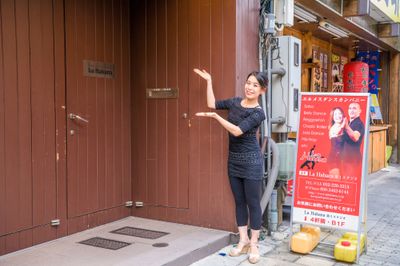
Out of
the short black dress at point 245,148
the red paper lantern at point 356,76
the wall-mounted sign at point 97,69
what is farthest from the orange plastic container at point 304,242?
the red paper lantern at point 356,76

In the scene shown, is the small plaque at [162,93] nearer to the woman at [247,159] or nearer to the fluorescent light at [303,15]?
the woman at [247,159]

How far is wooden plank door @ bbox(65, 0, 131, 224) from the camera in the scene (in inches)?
190

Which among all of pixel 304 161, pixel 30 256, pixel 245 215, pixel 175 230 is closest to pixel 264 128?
pixel 304 161

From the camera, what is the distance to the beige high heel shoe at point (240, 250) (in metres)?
4.60

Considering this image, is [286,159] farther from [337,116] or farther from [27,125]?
[27,125]

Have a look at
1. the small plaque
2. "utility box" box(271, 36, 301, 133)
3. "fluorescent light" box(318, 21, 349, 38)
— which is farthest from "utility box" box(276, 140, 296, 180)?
"fluorescent light" box(318, 21, 349, 38)

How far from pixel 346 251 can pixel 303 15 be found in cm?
430

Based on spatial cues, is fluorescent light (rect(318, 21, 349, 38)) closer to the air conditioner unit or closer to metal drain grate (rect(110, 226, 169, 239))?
the air conditioner unit

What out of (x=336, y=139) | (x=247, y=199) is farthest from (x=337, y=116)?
(x=247, y=199)

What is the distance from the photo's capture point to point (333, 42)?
36.1 feet

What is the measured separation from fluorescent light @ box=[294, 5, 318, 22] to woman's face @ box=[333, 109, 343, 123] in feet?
9.07

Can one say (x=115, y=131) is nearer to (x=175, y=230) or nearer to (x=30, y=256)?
(x=175, y=230)

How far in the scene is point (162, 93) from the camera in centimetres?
539

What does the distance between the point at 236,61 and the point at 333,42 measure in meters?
6.87
